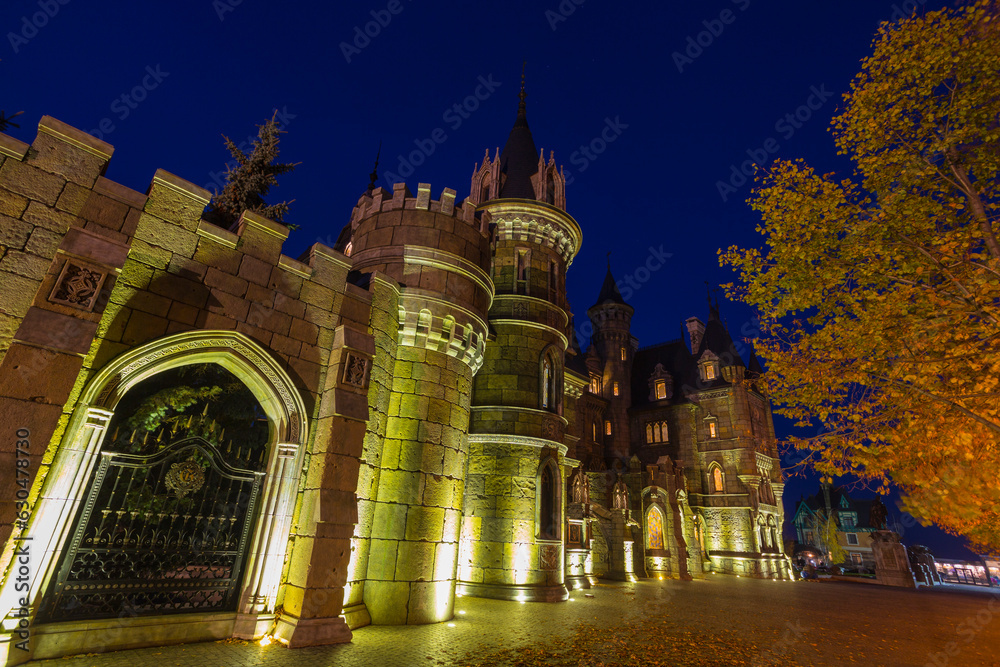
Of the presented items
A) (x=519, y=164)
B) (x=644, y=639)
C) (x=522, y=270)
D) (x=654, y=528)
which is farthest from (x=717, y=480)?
(x=644, y=639)

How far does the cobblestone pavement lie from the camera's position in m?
6.29

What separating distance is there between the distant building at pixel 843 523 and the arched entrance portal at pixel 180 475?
234 feet

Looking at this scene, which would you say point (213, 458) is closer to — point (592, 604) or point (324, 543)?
point (324, 543)

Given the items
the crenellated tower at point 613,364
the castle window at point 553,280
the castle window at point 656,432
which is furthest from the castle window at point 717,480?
the castle window at point 553,280

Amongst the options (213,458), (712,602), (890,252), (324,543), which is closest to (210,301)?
(213,458)

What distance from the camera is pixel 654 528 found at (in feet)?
82.8

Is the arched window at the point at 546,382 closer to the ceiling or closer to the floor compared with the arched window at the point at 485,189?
closer to the floor

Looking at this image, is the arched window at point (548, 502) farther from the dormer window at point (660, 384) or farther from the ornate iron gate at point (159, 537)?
the dormer window at point (660, 384)

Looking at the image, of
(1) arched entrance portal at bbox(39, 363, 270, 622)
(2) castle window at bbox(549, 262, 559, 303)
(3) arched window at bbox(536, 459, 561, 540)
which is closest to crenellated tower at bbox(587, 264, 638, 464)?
(2) castle window at bbox(549, 262, 559, 303)

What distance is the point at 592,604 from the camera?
13086mm

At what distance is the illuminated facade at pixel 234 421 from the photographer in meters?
5.57

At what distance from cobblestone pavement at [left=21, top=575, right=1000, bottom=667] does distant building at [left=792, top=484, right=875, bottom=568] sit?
59083 millimetres

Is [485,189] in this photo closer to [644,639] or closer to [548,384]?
[548,384]

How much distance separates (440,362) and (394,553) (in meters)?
3.96
